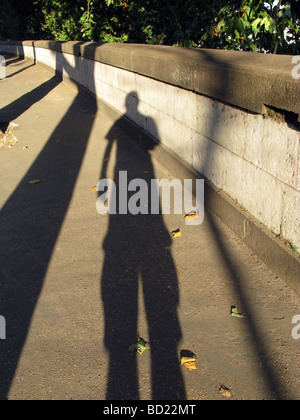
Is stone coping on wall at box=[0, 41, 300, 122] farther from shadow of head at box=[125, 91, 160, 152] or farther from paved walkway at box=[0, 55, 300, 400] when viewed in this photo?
paved walkway at box=[0, 55, 300, 400]

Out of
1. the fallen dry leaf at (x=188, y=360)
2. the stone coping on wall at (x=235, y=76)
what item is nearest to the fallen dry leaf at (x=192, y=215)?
the stone coping on wall at (x=235, y=76)

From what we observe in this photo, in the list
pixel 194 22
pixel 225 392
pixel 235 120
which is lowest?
pixel 225 392

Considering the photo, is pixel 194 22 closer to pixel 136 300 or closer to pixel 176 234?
pixel 176 234

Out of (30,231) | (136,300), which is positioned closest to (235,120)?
(136,300)

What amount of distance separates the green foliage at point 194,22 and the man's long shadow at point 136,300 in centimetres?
270

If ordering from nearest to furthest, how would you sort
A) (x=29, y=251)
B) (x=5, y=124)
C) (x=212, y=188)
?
(x=29, y=251) → (x=212, y=188) → (x=5, y=124)

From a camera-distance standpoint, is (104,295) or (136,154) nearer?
(104,295)

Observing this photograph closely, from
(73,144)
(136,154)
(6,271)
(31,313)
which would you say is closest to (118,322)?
(31,313)

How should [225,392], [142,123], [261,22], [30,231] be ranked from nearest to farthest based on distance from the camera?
[225,392] < [30,231] < [261,22] < [142,123]

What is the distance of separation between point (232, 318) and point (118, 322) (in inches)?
31.9

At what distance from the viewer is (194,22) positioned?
9.50 m

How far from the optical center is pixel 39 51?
21.3 meters

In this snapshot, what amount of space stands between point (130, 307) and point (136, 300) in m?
0.10

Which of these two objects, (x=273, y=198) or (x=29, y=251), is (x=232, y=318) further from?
(x=29, y=251)
